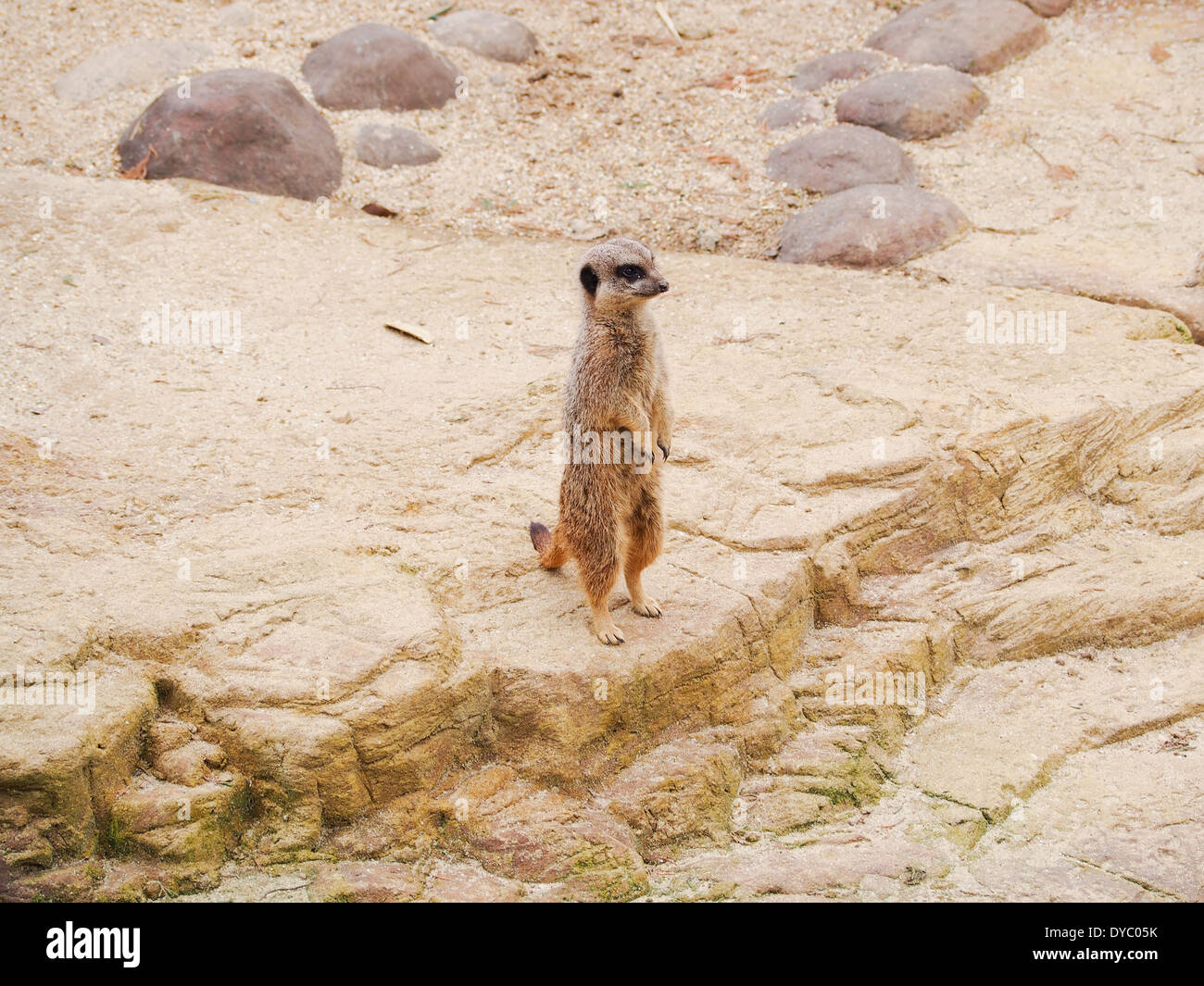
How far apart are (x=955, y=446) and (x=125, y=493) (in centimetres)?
359

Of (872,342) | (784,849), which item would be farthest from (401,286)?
Result: (784,849)

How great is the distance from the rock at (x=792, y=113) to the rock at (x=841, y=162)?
1.30ft

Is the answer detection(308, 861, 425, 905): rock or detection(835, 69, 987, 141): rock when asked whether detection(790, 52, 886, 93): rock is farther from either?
detection(308, 861, 425, 905): rock

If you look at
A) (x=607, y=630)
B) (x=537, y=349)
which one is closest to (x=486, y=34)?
(x=537, y=349)

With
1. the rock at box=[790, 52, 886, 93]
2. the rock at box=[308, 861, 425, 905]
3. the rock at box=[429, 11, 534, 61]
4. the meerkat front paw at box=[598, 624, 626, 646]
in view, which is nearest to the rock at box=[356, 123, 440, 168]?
the rock at box=[429, 11, 534, 61]

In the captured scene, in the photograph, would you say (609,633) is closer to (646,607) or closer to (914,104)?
(646,607)

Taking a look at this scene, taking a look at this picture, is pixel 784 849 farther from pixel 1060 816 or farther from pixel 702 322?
Result: pixel 702 322

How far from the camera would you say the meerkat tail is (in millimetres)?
4215

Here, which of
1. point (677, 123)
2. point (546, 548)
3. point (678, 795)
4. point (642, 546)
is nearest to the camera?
point (678, 795)

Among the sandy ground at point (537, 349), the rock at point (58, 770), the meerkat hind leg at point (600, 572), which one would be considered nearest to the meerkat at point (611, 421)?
the meerkat hind leg at point (600, 572)

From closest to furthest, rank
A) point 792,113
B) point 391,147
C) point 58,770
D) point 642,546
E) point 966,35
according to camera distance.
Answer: point 58,770, point 642,546, point 391,147, point 792,113, point 966,35

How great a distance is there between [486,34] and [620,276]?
613 cm

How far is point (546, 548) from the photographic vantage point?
429 centimetres

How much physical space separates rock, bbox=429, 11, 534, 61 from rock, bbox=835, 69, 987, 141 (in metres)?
2.69
